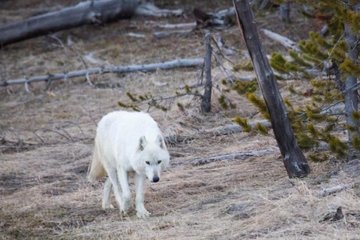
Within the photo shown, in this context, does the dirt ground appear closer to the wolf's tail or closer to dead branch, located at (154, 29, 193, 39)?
the wolf's tail

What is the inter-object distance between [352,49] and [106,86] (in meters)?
9.10

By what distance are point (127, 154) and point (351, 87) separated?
2.63m

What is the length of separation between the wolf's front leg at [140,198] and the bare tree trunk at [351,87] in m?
2.39

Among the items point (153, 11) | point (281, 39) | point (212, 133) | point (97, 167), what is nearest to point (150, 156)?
point (97, 167)

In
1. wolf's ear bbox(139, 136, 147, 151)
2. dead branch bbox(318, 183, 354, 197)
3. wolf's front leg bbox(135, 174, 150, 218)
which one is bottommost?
wolf's front leg bbox(135, 174, 150, 218)

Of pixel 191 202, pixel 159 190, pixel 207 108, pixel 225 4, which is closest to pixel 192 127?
pixel 207 108

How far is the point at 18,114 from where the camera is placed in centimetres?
1581

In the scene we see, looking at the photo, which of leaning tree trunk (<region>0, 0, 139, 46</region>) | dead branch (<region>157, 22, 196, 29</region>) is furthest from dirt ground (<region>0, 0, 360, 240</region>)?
leaning tree trunk (<region>0, 0, 139, 46</region>)

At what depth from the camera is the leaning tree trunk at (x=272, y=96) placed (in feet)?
27.5

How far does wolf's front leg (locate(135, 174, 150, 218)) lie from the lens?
856 centimetres

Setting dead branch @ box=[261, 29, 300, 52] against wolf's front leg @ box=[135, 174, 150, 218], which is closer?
wolf's front leg @ box=[135, 174, 150, 218]

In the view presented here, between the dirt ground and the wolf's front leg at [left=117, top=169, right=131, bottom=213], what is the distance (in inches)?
4.4

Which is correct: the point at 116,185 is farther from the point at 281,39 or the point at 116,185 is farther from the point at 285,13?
the point at 285,13

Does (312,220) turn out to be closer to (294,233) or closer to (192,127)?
(294,233)
